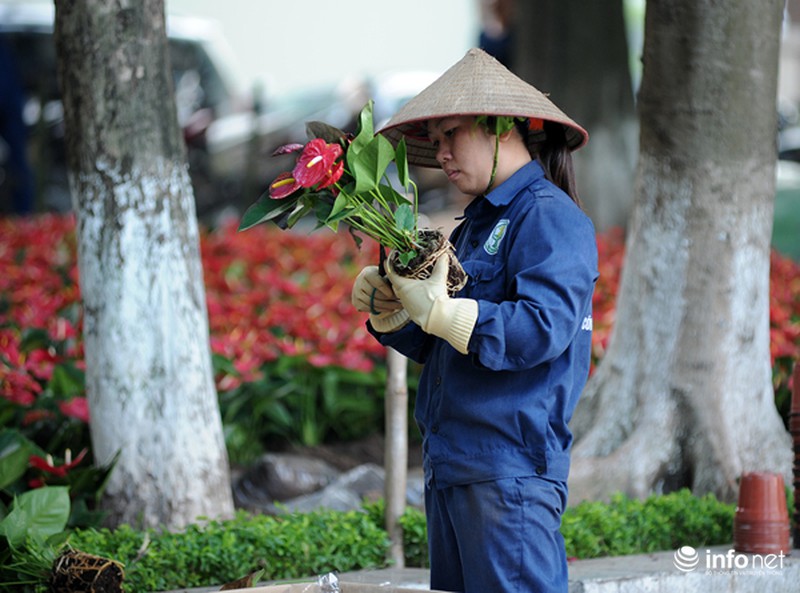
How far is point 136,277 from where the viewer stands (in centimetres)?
442

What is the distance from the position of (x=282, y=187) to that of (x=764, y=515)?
2.15m

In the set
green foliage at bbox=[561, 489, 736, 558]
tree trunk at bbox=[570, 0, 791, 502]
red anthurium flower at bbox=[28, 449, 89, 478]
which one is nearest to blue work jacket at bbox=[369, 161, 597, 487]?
green foliage at bbox=[561, 489, 736, 558]

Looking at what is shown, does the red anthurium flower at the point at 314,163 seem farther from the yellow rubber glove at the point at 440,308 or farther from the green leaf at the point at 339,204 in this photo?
the yellow rubber glove at the point at 440,308

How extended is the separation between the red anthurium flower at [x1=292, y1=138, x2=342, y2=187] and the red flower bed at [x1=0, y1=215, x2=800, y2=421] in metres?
2.58

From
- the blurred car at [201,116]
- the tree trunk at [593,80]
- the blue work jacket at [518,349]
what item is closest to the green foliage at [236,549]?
the blue work jacket at [518,349]

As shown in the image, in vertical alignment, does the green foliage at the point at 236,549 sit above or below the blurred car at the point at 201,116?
below

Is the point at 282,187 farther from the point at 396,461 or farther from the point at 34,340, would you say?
the point at 34,340

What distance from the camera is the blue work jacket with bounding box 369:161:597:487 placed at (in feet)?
8.98

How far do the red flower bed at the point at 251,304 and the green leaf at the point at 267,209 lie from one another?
7.99 ft

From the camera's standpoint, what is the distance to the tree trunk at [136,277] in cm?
439

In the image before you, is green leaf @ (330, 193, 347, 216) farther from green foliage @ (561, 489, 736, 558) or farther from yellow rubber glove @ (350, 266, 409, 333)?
green foliage @ (561, 489, 736, 558)

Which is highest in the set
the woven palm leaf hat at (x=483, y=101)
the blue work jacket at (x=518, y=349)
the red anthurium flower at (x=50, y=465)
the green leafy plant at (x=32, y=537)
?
the woven palm leaf hat at (x=483, y=101)

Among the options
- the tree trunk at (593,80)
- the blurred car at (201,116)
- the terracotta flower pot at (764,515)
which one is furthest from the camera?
the blurred car at (201,116)

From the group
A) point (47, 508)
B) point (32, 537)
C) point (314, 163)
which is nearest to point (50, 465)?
point (47, 508)
